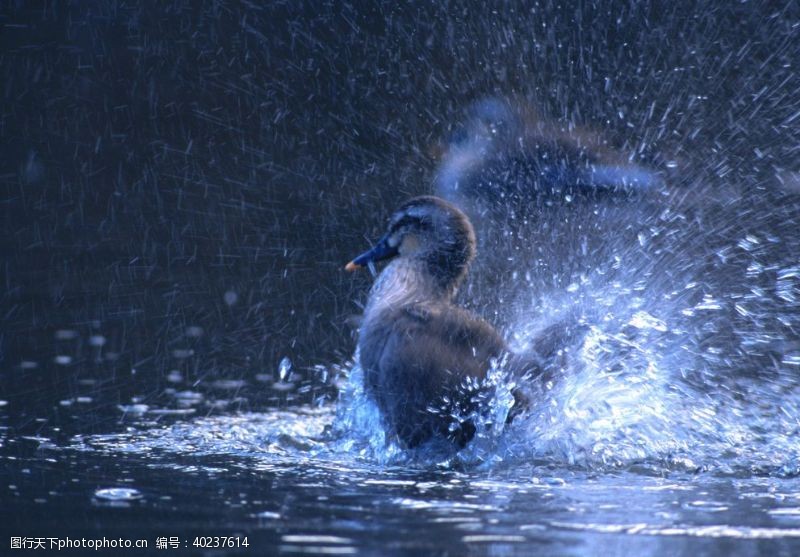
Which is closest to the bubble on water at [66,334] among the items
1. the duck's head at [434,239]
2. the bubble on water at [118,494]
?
the duck's head at [434,239]

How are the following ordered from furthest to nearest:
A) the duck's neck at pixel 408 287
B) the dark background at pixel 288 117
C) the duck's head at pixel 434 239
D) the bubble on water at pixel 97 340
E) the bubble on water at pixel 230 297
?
the dark background at pixel 288 117 < the bubble on water at pixel 230 297 < the bubble on water at pixel 97 340 < the duck's head at pixel 434 239 < the duck's neck at pixel 408 287

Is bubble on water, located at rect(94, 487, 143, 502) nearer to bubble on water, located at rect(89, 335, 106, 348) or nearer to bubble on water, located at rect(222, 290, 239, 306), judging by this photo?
bubble on water, located at rect(89, 335, 106, 348)

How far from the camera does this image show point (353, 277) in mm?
8508

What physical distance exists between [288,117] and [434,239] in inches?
259

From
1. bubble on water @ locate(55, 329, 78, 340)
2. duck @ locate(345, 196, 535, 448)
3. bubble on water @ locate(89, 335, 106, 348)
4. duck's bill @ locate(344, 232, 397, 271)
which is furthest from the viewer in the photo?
bubble on water @ locate(55, 329, 78, 340)

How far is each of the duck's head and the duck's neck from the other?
1 cm

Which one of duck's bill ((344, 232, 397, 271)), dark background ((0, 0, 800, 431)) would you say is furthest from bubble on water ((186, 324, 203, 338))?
duck's bill ((344, 232, 397, 271))

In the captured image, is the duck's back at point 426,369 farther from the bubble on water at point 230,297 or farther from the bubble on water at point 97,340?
the bubble on water at point 230,297

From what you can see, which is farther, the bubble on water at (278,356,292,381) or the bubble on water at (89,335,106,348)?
the bubble on water at (89,335,106,348)

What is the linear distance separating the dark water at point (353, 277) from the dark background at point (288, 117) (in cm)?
3

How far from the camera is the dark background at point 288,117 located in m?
8.74

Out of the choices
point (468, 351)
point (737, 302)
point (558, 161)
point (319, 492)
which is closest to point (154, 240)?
point (558, 161)

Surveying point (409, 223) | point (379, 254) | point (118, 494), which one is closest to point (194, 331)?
point (379, 254)

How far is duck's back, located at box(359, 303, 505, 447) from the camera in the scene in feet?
15.2
